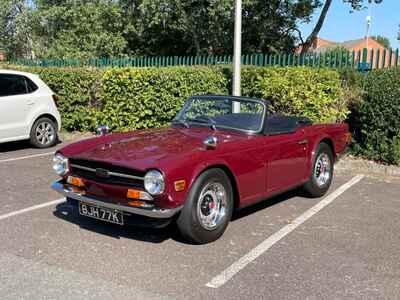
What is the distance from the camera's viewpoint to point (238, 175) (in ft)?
17.0

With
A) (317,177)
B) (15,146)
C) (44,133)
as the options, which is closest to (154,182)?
(317,177)

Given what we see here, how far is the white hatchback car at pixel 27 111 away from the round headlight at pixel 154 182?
21.0 feet

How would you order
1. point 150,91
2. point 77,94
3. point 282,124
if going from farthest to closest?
point 77,94, point 150,91, point 282,124

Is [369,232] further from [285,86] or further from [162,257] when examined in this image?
[285,86]

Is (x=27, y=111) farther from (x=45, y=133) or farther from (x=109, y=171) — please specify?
(x=109, y=171)

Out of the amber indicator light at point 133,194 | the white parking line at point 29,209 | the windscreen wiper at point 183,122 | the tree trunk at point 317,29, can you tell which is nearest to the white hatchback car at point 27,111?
the white parking line at point 29,209

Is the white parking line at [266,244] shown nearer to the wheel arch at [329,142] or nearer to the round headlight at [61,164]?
the wheel arch at [329,142]

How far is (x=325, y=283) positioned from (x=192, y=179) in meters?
1.48

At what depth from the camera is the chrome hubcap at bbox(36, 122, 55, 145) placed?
1072 centimetres

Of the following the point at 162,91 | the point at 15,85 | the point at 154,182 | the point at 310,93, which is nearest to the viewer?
the point at 154,182

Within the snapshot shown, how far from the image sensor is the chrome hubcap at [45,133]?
1072cm

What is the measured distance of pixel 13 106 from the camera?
1004 centimetres

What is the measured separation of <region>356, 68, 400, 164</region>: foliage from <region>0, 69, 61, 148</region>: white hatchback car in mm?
6426

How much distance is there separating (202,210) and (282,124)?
6.18 ft
